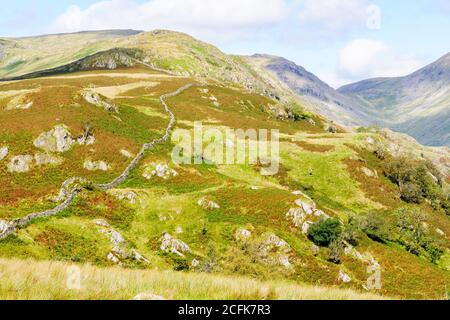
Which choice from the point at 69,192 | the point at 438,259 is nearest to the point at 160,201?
the point at 69,192

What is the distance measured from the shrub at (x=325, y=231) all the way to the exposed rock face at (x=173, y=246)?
59.2ft

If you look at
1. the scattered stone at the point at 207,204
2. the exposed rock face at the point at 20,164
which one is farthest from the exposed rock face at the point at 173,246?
the exposed rock face at the point at 20,164

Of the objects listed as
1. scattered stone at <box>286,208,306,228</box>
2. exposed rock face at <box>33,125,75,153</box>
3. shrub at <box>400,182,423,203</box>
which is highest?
exposed rock face at <box>33,125,75,153</box>

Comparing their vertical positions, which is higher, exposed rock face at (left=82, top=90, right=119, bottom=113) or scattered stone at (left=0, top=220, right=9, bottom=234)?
exposed rock face at (left=82, top=90, right=119, bottom=113)

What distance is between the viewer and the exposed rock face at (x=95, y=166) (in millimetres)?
73438

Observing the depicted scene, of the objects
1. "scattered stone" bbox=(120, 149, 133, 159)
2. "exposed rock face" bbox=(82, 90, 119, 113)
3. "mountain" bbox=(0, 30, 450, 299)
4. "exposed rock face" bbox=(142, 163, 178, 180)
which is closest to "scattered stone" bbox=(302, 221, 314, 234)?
"mountain" bbox=(0, 30, 450, 299)

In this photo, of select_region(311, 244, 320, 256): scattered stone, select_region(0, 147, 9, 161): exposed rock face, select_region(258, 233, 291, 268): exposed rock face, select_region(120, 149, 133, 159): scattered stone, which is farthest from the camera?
select_region(120, 149, 133, 159): scattered stone

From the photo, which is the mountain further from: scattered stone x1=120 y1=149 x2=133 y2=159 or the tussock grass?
scattered stone x1=120 y1=149 x2=133 y2=159

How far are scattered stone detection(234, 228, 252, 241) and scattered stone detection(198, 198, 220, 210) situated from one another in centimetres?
704

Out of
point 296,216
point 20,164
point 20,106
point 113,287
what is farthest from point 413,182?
point 113,287

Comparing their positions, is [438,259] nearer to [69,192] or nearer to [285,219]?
[285,219]

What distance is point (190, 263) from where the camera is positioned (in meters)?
49.9

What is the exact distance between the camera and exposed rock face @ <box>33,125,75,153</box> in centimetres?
7438
